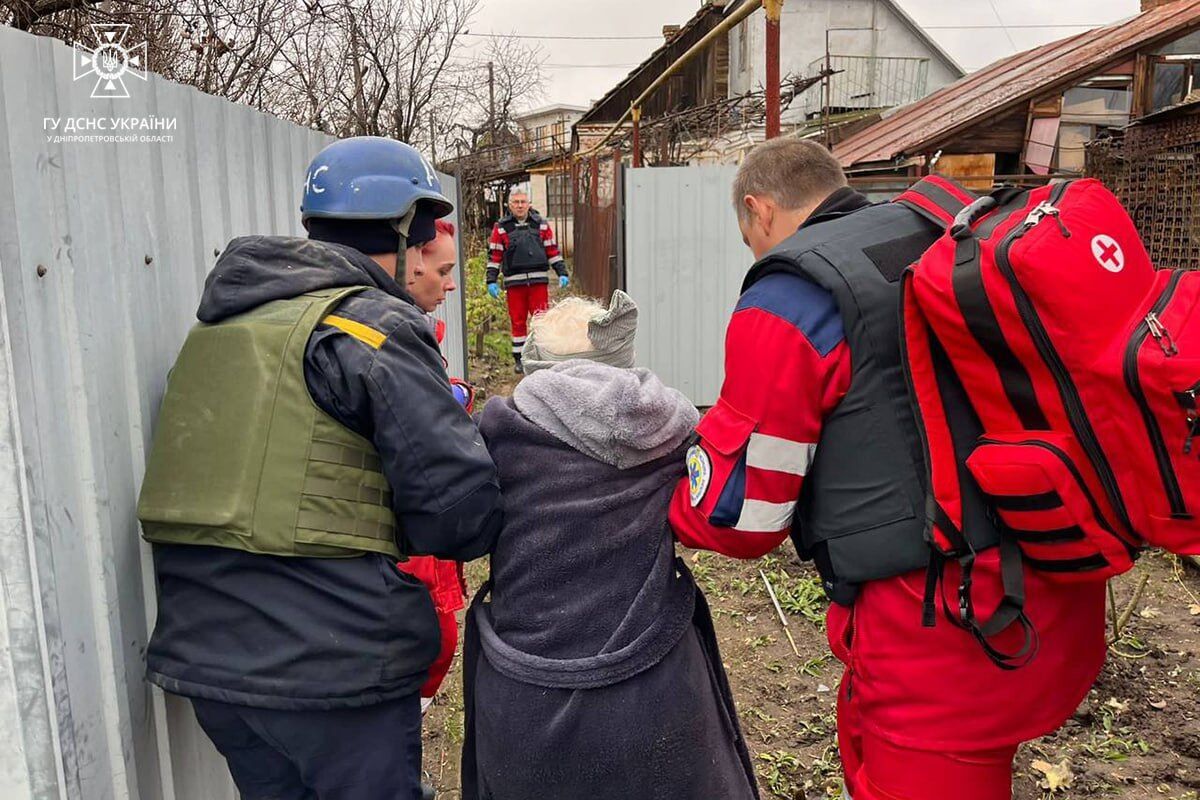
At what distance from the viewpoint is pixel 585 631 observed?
1944 millimetres

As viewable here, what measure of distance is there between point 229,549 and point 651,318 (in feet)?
22.1

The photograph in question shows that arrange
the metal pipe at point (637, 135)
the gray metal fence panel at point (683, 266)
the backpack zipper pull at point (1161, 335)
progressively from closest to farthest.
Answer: the backpack zipper pull at point (1161, 335)
the gray metal fence panel at point (683, 266)
the metal pipe at point (637, 135)

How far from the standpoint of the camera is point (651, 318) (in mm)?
8414

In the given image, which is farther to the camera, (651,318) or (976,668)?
(651,318)

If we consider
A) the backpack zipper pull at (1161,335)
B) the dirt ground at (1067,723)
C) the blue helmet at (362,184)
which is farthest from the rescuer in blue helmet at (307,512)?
the dirt ground at (1067,723)

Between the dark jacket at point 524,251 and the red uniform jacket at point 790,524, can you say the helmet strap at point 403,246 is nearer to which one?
the red uniform jacket at point 790,524

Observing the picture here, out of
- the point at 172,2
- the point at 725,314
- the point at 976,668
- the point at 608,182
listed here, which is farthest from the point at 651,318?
the point at 976,668

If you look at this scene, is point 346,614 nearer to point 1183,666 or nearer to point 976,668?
point 976,668

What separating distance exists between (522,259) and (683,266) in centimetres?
340

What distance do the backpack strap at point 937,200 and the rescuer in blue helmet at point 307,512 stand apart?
1.19m

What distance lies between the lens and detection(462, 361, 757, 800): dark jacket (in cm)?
193

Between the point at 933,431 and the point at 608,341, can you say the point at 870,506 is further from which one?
the point at 608,341

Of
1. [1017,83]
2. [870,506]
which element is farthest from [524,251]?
[870,506]

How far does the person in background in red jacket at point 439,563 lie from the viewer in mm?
2314
